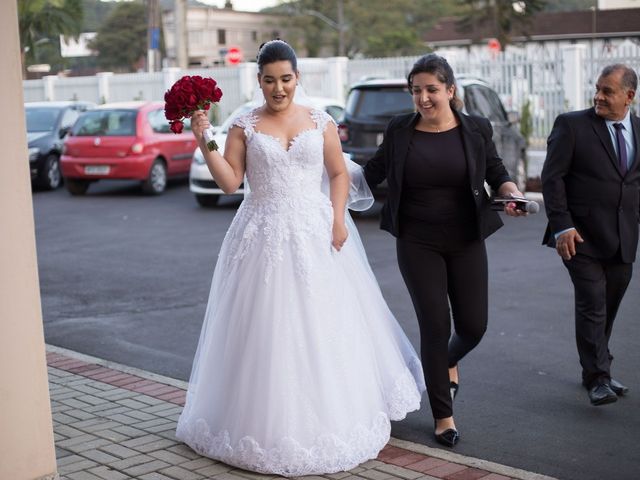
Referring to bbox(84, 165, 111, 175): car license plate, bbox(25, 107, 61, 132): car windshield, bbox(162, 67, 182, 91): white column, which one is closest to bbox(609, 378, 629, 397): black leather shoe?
bbox(84, 165, 111, 175): car license plate

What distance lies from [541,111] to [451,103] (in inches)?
573

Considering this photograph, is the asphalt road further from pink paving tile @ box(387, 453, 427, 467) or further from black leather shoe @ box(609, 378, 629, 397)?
pink paving tile @ box(387, 453, 427, 467)

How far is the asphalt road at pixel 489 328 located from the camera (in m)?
5.55

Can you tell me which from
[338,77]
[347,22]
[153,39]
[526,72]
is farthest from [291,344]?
[347,22]

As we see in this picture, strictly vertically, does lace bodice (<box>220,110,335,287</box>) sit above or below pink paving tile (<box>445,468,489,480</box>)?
above

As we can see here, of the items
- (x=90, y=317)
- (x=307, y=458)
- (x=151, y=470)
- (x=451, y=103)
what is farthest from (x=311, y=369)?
(x=90, y=317)

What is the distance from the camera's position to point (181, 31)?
31.5 m

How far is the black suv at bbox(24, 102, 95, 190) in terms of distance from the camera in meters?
20.2

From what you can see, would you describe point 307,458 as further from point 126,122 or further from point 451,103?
point 126,122

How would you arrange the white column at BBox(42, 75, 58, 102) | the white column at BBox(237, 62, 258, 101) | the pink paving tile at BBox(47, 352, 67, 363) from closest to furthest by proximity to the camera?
1. the pink paving tile at BBox(47, 352, 67, 363)
2. the white column at BBox(237, 62, 258, 101)
3. the white column at BBox(42, 75, 58, 102)

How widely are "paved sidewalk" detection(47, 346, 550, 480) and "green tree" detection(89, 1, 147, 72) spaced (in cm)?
7751

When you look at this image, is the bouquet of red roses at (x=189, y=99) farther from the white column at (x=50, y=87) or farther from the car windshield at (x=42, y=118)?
the white column at (x=50, y=87)

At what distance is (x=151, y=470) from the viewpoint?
16.6 ft

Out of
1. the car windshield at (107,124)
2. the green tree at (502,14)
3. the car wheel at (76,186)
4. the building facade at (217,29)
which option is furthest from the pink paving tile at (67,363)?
the building facade at (217,29)
